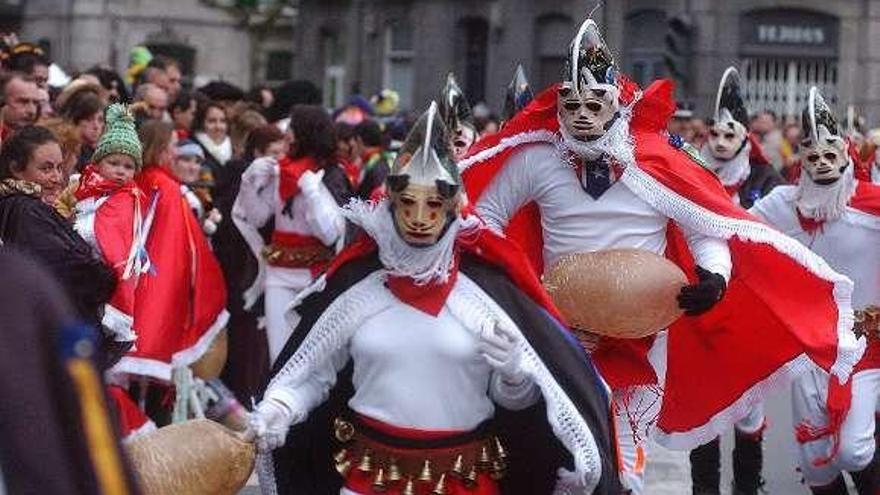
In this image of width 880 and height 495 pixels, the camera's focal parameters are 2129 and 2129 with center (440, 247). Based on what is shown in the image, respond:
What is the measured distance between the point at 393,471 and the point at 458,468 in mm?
176

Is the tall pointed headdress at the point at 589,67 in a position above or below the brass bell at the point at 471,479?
above

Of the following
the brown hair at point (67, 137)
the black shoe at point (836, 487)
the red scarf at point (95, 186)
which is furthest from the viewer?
the black shoe at point (836, 487)

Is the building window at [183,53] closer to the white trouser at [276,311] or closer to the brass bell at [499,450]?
the white trouser at [276,311]

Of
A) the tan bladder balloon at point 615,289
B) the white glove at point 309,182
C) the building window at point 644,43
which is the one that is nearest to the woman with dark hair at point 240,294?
the white glove at point 309,182

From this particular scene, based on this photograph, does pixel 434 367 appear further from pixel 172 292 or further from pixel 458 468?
pixel 172 292

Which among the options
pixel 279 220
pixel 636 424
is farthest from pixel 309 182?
pixel 636 424

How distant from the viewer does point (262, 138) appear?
12.4 m

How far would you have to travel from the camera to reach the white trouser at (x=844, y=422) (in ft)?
30.1

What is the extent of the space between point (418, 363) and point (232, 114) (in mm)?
8371

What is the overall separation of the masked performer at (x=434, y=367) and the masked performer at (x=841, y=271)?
3.42 meters

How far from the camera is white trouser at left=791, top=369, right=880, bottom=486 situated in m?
9.16

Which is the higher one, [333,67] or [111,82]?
[111,82]

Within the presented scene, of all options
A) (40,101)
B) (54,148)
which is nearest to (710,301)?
(54,148)

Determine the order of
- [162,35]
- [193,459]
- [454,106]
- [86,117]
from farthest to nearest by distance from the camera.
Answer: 1. [162,35]
2. [454,106]
3. [86,117]
4. [193,459]
